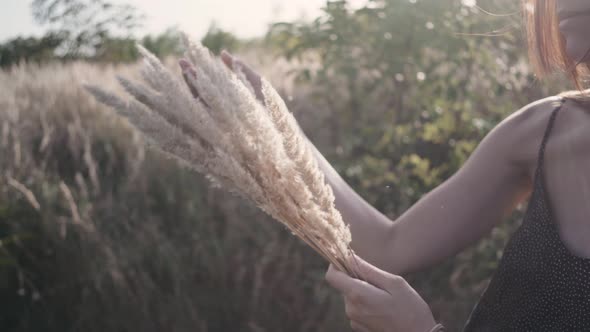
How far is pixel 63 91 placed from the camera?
5.33 metres

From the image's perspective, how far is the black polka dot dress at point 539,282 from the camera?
119 cm

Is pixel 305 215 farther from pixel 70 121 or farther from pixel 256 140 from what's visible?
pixel 70 121

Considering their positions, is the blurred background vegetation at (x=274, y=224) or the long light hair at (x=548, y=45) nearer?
the long light hair at (x=548, y=45)

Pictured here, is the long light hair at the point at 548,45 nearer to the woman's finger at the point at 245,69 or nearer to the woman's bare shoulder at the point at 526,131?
the woman's bare shoulder at the point at 526,131

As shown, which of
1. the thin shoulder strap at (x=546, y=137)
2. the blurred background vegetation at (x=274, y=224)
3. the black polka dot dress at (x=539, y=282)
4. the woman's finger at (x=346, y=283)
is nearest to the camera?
the woman's finger at (x=346, y=283)

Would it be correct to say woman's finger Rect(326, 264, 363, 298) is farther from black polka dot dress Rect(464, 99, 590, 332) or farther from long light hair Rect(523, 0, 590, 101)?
long light hair Rect(523, 0, 590, 101)

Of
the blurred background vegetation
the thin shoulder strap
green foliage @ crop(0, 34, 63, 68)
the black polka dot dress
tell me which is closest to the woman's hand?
the black polka dot dress

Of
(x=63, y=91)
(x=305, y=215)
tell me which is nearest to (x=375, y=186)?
(x=305, y=215)

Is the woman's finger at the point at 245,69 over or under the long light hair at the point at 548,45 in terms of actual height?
over

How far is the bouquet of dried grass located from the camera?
0.96 meters

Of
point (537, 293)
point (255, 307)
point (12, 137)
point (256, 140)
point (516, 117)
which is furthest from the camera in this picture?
point (12, 137)

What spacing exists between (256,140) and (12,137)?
13.1ft

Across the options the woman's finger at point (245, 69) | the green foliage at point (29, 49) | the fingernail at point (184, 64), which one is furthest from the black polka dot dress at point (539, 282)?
the green foliage at point (29, 49)

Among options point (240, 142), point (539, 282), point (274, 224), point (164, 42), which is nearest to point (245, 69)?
point (240, 142)
